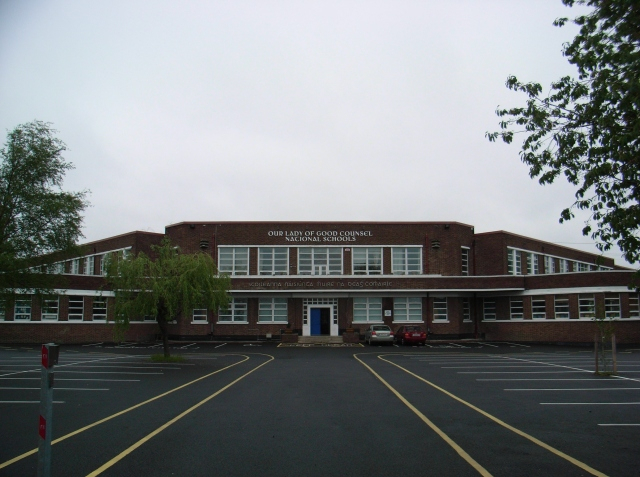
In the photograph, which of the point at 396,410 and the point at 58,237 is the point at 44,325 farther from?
the point at 396,410

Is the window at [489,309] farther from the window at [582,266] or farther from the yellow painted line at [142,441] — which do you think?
the yellow painted line at [142,441]

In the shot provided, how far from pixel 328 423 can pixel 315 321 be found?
32.8m

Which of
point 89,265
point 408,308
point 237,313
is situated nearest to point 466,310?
point 408,308

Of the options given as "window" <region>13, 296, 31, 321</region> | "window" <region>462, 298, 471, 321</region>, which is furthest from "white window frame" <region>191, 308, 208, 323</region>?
"window" <region>462, 298, 471, 321</region>

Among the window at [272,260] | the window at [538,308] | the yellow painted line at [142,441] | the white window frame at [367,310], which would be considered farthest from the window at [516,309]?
the yellow painted line at [142,441]

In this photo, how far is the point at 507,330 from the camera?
136 feet

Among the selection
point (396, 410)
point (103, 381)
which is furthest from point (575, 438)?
point (103, 381)

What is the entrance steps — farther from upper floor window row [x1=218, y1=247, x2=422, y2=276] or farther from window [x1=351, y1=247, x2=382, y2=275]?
window [x1=351, y1=247, x2=382, y2=275]

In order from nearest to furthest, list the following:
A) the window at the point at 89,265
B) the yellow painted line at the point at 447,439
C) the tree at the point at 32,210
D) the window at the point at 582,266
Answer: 1. the yellow painted line at the point at 447,439
2. the tree at the point at 32,210
3. the window at the point at 89,265
4. the window at the point at 582,266

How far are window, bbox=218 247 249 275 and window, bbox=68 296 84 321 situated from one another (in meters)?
10.1

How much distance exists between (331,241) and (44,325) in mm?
20504

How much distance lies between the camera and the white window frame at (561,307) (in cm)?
3834

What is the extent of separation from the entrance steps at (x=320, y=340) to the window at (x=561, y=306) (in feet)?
49.1

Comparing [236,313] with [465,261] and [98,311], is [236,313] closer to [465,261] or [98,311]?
[98,311]
